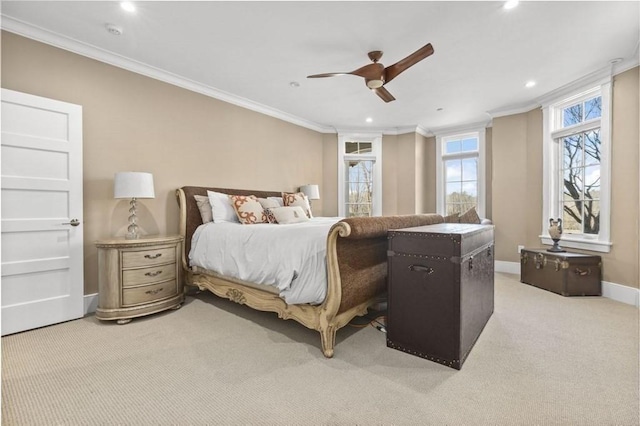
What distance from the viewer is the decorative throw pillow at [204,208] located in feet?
11.5

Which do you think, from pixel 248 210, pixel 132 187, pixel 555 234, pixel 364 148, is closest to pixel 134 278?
pixel 132 187

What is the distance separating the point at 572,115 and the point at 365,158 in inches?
130

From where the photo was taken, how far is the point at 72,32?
265cm

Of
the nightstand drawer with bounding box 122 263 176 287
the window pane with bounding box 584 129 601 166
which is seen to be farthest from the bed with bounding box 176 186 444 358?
the window pane with bounding box 584 129 601 166

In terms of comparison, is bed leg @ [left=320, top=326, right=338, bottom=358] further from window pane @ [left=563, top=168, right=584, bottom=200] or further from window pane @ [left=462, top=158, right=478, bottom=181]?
window pane @ [left=462, top=158, right=478, bottom=181]

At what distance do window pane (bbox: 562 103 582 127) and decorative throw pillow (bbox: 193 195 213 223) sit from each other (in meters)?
5.06

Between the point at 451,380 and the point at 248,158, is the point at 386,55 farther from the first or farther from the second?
the point at 451,380

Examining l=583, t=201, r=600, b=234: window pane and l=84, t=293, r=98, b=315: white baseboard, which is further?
l=583, t=201, r=600, b=234: window pane

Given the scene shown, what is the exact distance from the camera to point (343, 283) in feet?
6.59

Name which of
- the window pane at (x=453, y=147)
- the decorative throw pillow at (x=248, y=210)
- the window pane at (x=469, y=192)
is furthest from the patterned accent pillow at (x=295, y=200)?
the window pane at (x=453, y=147)

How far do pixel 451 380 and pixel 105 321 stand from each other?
117 inches

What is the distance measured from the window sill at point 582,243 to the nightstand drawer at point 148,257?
4.97m

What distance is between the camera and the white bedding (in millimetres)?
2037

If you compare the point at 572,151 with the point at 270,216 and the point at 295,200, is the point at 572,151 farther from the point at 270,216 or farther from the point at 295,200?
the point at 270,216
